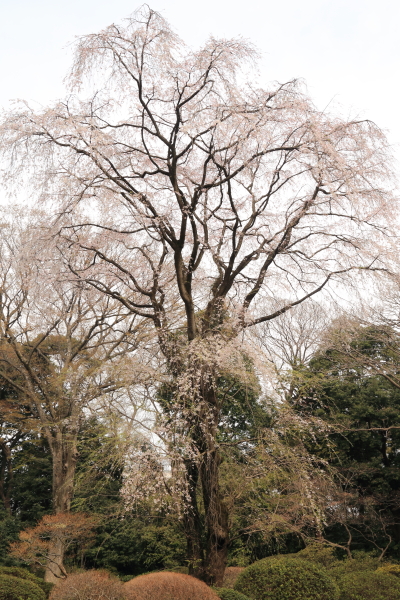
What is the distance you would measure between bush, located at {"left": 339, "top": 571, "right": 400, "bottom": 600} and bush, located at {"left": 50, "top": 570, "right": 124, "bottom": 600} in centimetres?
337

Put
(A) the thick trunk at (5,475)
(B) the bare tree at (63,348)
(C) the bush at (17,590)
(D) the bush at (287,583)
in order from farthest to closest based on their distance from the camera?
(A) the thick trunk at (5,475) → (B) the bare tree at (63,348) → (D) the bush at (287,583) → (C) the bush at (17,590)

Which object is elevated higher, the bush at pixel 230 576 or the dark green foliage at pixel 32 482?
the dark green foliage at pixel 32 482

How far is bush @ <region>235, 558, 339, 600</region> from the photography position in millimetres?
6316

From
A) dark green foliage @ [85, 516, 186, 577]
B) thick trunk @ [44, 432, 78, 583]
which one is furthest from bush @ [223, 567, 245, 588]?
thick trunk @ [44, 432, 78, 583]

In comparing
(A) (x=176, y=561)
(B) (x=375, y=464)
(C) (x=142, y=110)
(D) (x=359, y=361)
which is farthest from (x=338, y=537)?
(C) (x=142, y=110)

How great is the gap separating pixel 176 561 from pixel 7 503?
711 centimetres

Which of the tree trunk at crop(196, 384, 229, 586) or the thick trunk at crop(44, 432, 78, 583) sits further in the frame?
the thick trunk at crop(44, 432, 78, 583)

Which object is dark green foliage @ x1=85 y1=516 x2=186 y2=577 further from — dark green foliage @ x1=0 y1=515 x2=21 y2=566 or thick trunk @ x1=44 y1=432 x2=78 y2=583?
dark green foliage @ x1=0 y1=515 x2=21 y2=566

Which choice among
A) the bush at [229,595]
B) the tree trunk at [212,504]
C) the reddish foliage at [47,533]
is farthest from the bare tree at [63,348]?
the bush at [229,595]

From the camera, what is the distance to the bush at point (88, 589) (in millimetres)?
5163

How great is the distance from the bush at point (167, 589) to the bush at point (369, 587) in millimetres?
2301

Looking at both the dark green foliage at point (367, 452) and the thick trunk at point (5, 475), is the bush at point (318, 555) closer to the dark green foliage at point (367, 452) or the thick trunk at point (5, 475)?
the dark green foliage at point (367, 452)

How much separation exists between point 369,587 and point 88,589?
397 cm

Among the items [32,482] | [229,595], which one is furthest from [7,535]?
[229,595]
